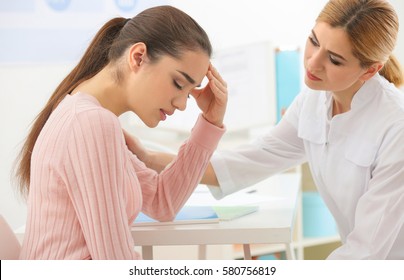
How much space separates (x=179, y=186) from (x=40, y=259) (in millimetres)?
439

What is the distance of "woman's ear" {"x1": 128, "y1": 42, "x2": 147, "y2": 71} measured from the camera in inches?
44.2

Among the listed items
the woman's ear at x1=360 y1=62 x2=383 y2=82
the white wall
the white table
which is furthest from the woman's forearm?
the white wall

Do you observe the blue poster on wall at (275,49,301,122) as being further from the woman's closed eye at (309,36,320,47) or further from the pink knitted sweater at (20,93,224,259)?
the pink knitted sweater at (20,93,224,259)

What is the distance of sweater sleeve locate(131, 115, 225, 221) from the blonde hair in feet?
1.14

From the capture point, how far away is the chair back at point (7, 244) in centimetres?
108

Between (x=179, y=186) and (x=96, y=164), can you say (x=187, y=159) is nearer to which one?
(x=179, y=186)

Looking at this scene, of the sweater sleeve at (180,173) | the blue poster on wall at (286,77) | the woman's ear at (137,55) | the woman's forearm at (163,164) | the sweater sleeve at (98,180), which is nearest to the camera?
the sweater sleeve at (98,180)

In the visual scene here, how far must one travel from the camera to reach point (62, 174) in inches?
39.9

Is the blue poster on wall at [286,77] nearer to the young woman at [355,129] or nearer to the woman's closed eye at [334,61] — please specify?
the young woman at [355,129]

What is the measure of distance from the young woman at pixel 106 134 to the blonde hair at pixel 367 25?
293 mm

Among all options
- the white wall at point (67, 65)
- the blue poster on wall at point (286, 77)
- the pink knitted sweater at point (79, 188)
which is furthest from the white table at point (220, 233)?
the white wall at point (67, 65)

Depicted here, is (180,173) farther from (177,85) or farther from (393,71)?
(393,71)

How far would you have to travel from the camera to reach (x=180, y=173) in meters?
1.43

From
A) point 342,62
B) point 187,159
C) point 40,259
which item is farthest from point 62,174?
point 342,62
